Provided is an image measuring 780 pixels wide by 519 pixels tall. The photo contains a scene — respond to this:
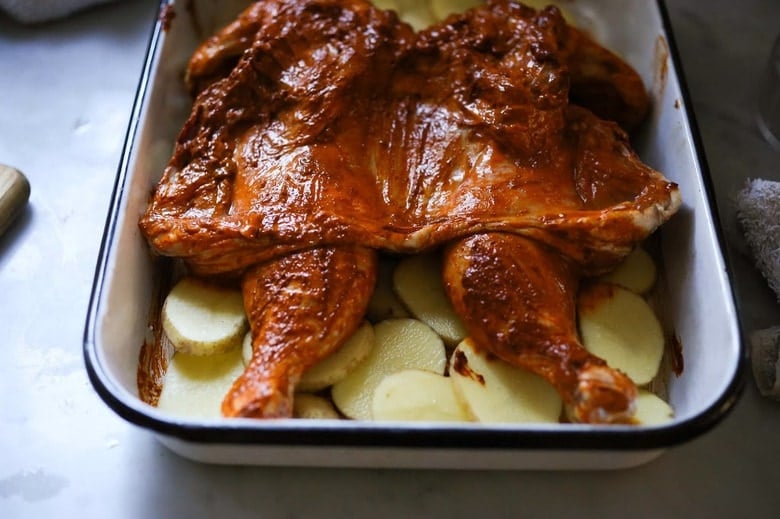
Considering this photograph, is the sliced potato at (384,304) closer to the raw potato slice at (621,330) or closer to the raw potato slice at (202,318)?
the raw potato slice at (202,318)

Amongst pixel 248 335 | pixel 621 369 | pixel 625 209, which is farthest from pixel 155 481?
pixel 625 209

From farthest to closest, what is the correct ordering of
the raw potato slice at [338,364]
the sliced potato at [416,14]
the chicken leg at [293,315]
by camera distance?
the sliced potato at [416,14] < the raw potato slice at [338,364] < the chicken leg at [293,315]

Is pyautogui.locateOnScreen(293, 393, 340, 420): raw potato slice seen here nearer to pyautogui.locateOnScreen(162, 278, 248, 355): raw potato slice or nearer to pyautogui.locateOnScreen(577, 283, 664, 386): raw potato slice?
pyautogui.locateOnScreen(162, 278, 248, 355): raw potato slice

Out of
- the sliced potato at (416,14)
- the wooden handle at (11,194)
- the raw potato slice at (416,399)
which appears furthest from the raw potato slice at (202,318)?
the sliced potato at (416,14)

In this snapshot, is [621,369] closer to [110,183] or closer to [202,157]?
[202,157]

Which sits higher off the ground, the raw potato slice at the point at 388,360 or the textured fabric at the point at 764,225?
the textured fabric at the point at 764,225

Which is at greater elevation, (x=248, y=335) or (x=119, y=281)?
(x=119, y=281)
